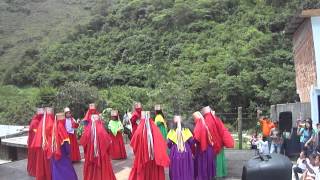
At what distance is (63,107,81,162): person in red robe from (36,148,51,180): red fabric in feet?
4.90

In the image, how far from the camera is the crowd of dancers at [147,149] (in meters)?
9.62

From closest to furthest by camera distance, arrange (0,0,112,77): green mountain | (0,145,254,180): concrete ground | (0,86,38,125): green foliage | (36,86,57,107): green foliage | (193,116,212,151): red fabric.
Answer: (193,116,212,151): red fabric < (0,145,254,180): concrete ground < (0,86,38,125): green foliage < (36,86,57,107): green foliage < (0,0,112,77): green mountain

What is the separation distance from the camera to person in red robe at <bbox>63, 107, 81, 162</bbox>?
12.6 m

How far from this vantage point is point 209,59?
4044 cm

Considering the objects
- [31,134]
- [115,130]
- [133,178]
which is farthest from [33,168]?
[133,178]

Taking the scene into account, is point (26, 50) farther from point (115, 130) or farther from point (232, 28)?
point (115, 130)

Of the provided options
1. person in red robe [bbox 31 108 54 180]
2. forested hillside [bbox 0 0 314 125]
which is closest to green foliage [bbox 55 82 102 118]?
forested hillside [bbox 0 0 314 125]

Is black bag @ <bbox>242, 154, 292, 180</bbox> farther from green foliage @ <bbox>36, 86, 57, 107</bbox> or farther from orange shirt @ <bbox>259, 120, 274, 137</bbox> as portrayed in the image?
green foliage @ <bbox>36, 86, 57, 107</bbox>

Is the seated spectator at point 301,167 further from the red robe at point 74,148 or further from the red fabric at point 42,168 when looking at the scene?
the red robe at point 74,148

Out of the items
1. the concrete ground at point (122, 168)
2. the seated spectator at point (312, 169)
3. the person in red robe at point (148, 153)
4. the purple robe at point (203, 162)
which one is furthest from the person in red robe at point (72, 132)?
the seated spectator at point (312, 169)

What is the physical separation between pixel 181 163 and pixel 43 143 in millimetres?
2971

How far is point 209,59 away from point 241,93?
8.73 m

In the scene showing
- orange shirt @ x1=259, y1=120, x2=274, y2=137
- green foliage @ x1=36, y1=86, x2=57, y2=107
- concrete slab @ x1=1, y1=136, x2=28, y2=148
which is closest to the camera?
orange shirt @ x1=259, y1=120, x2=274, y2=137

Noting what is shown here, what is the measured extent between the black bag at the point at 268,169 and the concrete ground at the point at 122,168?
6.31m
